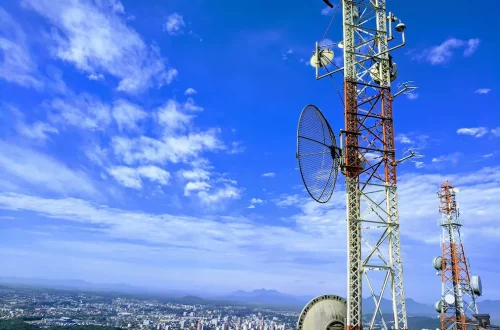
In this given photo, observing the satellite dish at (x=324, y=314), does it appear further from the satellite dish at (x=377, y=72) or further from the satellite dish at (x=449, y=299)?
the satellite dish at (x=449, y=299)

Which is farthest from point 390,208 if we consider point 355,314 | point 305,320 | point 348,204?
point 305,320

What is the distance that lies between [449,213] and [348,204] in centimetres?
1818

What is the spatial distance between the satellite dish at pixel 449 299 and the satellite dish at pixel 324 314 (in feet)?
54.8

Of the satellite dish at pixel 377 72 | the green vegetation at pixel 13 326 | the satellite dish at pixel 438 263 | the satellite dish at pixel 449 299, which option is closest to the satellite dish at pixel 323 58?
the satellite dish at pixel 377 72

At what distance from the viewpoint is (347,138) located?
1784cm

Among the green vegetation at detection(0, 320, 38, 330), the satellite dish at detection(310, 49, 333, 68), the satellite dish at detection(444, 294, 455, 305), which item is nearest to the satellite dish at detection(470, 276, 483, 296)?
the satellite dish at detection(444, 294, 455, 305)

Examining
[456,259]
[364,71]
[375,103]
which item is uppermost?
[364,71]

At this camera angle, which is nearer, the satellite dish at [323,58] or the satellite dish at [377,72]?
the satellite dish at [377,72]

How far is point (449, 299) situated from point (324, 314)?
58.4 feet

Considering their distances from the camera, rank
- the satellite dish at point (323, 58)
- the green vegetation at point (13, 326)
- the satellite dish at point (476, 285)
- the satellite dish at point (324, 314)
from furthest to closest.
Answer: the green vegetation at point (13, 326) → the satellite dish at point (476, 285) → the satellite dish at point (323, 58) → the satellite dish at point (324, 314)

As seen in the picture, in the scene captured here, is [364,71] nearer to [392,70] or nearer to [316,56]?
[392,70]

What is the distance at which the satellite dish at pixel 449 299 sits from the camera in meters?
29.2

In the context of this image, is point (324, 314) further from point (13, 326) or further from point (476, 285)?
point (13, 326)

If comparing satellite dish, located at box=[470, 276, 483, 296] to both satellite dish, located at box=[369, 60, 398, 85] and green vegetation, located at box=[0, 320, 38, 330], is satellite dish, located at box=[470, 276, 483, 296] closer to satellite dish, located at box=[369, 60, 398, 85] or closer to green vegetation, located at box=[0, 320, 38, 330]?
satellite dish, located at box=[369, 60, 398, 85]
